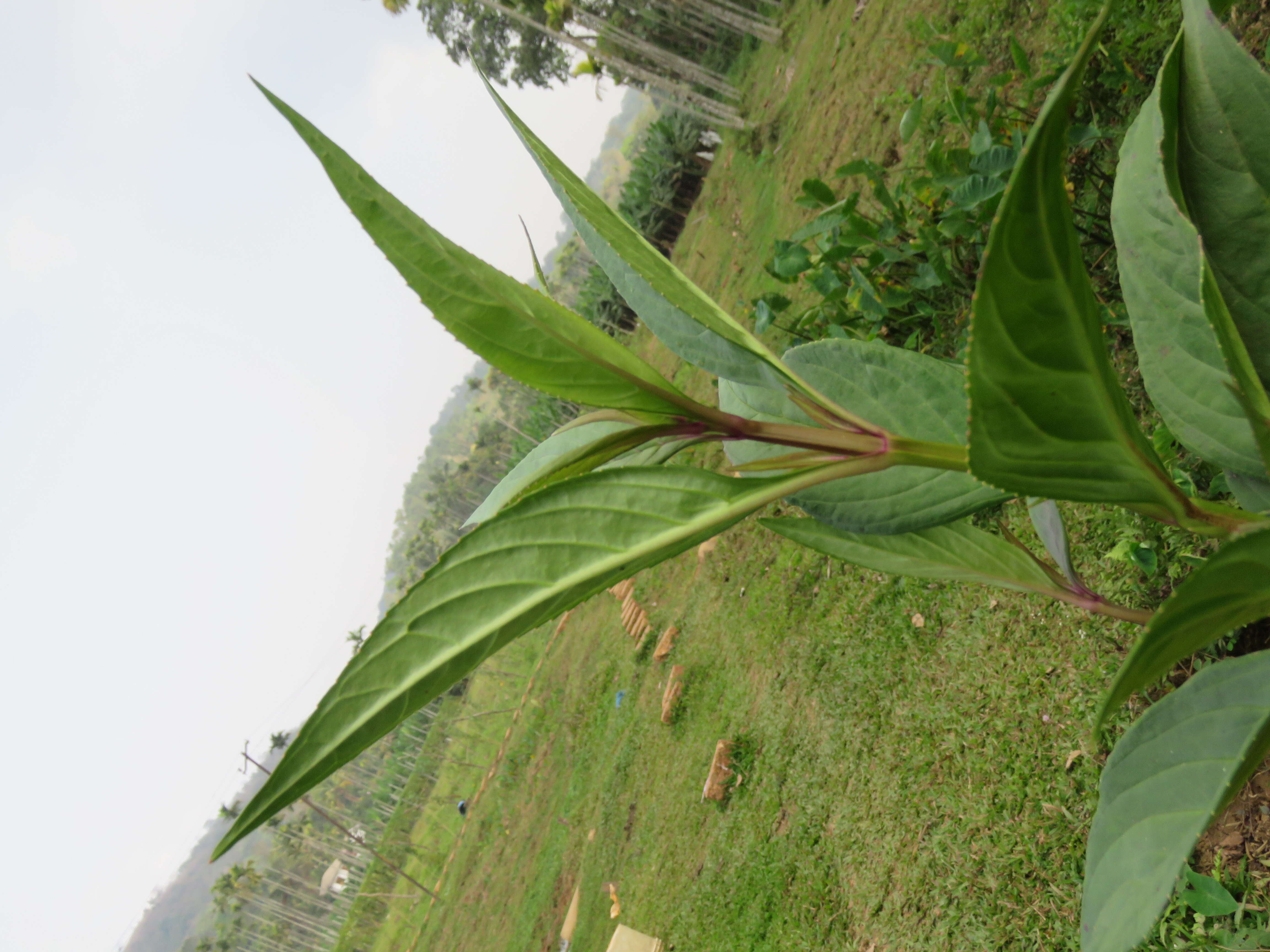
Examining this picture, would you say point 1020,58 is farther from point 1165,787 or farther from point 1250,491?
point 1165,787

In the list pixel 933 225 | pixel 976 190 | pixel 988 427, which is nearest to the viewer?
pixel 988 427

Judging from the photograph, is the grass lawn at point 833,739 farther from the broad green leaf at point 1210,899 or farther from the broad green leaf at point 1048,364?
the broad green leaf at point 1048,364

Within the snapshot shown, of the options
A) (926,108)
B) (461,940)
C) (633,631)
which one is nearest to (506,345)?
(926,108)

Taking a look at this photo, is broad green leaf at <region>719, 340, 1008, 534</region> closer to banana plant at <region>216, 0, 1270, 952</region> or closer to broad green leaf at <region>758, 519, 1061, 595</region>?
banana plant at <region>216, 0, 1270, 952</region>

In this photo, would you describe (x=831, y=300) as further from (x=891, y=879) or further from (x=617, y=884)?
(x=617, y=884)

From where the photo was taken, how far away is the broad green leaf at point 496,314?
448 mm

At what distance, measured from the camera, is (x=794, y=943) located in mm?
3127

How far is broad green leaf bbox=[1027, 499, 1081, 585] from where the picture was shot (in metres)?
0.81

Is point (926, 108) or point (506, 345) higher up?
point (926, 108)

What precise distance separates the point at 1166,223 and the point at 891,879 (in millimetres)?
2722

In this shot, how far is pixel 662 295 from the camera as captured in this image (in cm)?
53

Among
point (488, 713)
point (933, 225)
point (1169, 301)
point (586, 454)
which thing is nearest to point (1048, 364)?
point (1169, 301)

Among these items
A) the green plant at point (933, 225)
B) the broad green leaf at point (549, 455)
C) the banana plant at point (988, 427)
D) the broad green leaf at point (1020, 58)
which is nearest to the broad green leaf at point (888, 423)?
the banana plant at point (988, 427)

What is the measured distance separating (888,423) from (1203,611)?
244 millimetres
